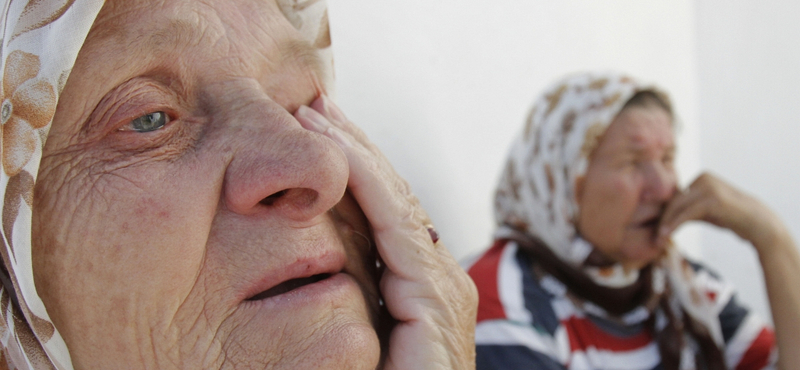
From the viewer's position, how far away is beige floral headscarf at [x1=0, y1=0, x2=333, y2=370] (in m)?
0.65

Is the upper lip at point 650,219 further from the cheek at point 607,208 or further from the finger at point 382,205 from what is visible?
the finger at point 382,205

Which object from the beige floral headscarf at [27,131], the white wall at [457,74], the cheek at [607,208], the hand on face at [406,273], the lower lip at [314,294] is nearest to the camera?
the beige floral headscarf at [27,131]

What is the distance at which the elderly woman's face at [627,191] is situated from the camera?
2.03 m

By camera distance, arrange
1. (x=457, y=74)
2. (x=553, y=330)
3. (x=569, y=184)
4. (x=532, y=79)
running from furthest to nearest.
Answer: (x=532, y=79)
(x=569, y=184)
(x=457, y=74)
(x=553, y=330)

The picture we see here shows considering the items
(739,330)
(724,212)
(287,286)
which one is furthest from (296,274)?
(739,330)

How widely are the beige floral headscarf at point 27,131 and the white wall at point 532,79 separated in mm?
838

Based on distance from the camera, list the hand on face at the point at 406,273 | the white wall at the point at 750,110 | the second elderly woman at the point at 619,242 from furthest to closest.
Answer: the white wall at the point at 750,110 < the second elderly woman at the point at 619,242 < the hand on face at the point at 406,273

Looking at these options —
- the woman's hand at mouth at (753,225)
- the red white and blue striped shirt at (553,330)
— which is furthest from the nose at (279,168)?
the woman's hand at mouth at (753,225)

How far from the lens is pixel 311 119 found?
2.98ft

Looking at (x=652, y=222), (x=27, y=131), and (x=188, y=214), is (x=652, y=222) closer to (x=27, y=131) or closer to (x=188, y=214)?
(x=188, y=214)

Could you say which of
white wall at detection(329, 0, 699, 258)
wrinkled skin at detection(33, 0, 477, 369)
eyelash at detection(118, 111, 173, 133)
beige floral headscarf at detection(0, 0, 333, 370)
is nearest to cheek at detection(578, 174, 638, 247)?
white wall at detection(329, 0, 699, 258)

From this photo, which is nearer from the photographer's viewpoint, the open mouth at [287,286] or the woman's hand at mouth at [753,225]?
the open mouth at [287,286]

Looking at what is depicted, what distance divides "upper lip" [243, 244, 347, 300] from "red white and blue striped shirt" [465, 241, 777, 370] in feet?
3.11

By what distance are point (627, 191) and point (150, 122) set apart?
5.41ft
